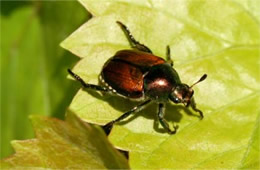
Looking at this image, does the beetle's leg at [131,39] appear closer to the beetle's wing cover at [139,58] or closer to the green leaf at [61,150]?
the beetle's wing cover at [139,58]

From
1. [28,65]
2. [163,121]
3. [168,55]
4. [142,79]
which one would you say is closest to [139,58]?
[142,79]

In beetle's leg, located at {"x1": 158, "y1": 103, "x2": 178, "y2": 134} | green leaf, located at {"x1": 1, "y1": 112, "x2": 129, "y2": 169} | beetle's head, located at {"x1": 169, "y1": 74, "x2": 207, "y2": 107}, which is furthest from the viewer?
beetle's head, located at {"x1": 169, "y1": 74, "x2": 207, "y2": 107}

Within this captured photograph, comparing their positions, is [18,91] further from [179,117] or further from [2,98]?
[179,117]

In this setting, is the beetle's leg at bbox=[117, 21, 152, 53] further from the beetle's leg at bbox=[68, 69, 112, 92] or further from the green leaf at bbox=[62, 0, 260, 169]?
the beetle's leg at bbox=[68, 69, 112, 92]

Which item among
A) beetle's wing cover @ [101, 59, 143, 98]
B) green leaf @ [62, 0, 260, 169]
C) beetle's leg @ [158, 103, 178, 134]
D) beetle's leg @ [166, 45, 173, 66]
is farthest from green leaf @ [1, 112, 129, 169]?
beetle's leg @ [166, 45, 173, 66]

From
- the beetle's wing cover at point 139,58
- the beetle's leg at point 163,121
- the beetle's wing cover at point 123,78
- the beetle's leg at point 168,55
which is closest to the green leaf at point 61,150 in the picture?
the beetle's leg at point 163,121

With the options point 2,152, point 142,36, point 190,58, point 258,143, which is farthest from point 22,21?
point 258,143

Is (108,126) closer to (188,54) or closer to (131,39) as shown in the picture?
(131,39)
